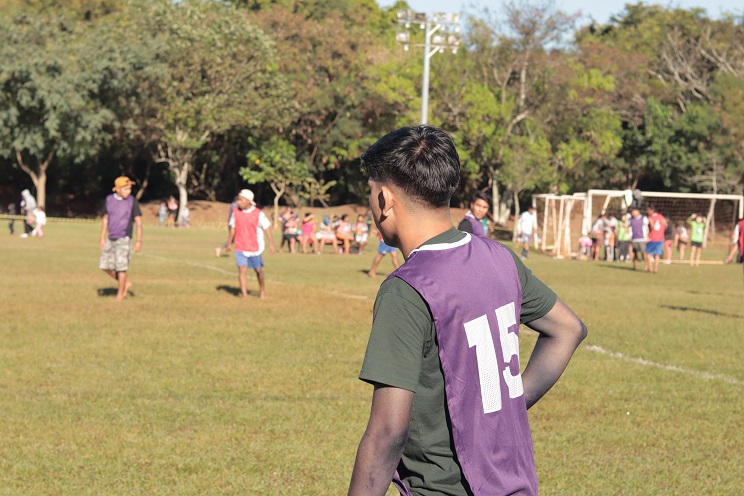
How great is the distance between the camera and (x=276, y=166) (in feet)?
199

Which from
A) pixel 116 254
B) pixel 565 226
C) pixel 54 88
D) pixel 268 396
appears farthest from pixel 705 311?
pixel 54 88

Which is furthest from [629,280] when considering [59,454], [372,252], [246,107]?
[246,107]

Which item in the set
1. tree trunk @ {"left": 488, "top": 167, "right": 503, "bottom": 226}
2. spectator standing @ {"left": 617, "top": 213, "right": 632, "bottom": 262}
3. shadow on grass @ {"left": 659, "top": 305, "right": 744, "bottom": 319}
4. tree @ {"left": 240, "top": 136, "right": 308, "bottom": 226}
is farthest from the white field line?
tree trunk @ {"left": 488, "top": 167, "right": 503, "bottom": 226}

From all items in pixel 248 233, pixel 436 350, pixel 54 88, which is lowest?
pixel 248 233

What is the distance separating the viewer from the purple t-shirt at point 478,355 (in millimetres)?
2826

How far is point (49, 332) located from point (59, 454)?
631cm

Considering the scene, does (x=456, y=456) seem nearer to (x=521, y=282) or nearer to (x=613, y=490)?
(x=521, y=282)

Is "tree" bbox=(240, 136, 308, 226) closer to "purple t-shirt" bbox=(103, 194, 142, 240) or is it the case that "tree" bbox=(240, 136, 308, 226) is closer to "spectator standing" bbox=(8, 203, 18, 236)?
"spectator standing" bbox=(8, 203, 18, 236)

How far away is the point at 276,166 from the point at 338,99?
5338 millimetres

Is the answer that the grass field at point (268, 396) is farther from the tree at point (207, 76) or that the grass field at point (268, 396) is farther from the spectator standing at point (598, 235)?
the tree at point (207, 76)

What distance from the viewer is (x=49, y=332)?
1344cm

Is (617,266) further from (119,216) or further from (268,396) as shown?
(268,396)

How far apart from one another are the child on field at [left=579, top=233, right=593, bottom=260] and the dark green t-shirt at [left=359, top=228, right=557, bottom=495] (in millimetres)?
35663

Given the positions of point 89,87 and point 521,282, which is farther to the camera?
point 89,87
